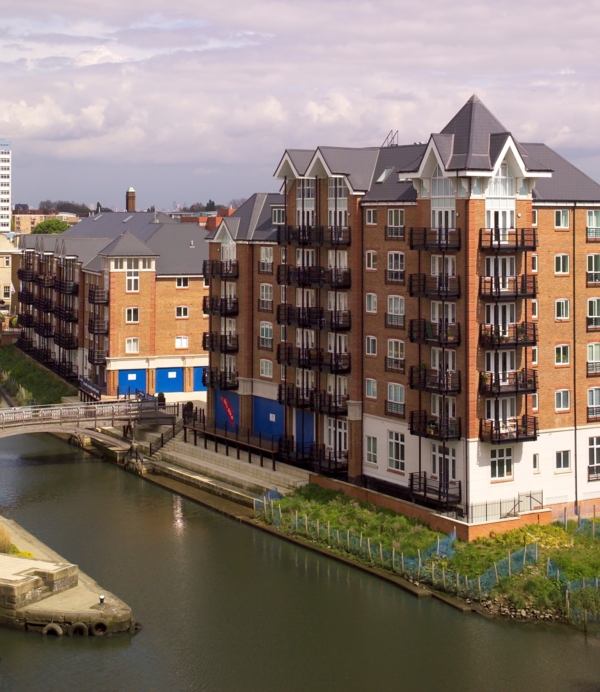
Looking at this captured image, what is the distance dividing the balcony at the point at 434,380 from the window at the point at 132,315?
104ft

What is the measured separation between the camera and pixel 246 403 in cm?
6456

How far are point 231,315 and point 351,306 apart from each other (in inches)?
475

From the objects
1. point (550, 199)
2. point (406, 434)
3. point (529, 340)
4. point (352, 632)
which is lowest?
point (352, 632)

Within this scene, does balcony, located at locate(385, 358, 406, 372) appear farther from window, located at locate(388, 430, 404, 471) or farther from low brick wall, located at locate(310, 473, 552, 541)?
low brick wall, located at locate(310, 473, 552, 541)

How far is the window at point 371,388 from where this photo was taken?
54094mm

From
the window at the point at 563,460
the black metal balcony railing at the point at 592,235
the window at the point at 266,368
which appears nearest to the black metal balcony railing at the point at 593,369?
the window at the point at 563,460

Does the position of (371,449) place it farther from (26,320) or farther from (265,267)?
(26,320)

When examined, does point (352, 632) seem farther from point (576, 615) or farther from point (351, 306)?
point (351, 306)

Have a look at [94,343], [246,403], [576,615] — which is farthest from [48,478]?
[576,615]

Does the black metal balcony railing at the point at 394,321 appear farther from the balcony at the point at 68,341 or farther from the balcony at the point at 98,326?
the balcony at the point at 68,341

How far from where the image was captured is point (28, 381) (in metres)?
93.1

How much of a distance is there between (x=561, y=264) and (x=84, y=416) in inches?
1188

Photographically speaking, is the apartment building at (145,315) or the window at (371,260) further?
the apartment building at (145,315)

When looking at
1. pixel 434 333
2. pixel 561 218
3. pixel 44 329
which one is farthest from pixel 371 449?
pixel 44 329
